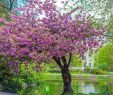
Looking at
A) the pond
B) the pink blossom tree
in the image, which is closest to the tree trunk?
the pink blossom tree

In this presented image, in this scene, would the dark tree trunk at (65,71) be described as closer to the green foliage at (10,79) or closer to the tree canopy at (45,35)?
the tree canopy at (45,35)

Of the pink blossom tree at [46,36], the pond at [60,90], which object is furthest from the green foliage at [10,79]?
the pink blossom tree at [46,36]

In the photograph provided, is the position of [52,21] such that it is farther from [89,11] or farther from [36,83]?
[36,83]

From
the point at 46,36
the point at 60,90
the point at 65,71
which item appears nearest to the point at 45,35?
the point at 46,36

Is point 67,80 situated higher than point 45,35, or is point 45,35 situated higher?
point 45,35

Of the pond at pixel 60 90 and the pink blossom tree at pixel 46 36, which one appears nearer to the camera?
the pink blossom tree at pixel 46 36

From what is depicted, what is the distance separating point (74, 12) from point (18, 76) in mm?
7669

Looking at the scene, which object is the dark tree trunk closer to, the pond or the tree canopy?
the tree canopy

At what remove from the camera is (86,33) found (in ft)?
71.6

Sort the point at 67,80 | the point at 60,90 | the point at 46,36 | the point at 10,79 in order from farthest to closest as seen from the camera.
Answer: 1. the point at 10,79
2. the point at 60,90
3. the point at 67,80
4. the point at 46,36

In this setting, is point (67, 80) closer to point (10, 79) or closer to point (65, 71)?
point (65, 71)

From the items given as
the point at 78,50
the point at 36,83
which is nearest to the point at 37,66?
the point at 78,50

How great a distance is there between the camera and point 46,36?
68.4 ft

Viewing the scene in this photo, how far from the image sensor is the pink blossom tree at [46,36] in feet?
68.7
